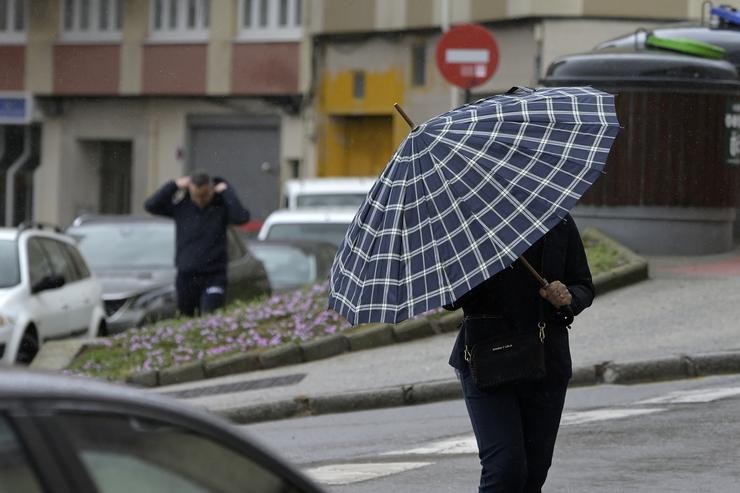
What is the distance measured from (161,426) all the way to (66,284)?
540 inches

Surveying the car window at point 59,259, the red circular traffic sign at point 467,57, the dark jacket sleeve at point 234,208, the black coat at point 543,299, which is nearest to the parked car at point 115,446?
the black coat at point 543,299

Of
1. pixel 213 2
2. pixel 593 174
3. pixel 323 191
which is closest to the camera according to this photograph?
pixel 593 174

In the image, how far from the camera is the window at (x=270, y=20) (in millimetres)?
37031

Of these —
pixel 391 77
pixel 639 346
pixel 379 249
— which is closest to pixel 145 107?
pixel 391 77

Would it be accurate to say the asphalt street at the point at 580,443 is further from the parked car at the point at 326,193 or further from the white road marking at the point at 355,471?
the parked car at the point at 326,193

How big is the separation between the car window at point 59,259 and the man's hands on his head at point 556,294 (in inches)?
444

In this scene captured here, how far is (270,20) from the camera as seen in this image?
122 ft

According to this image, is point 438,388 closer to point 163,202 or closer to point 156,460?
point 163,202

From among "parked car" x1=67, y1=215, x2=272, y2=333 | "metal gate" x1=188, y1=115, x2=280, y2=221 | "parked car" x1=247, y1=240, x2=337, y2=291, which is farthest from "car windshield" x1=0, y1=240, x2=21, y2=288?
"metal gate" x1=188, y1=115, x2=280, y2=221

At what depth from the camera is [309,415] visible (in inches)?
467

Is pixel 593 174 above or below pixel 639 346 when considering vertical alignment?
above

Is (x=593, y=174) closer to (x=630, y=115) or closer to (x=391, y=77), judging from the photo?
(x=630, y=115)

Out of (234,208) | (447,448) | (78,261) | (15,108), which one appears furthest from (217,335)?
(15,108)

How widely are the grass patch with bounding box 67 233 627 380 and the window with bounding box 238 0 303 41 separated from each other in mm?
21707
